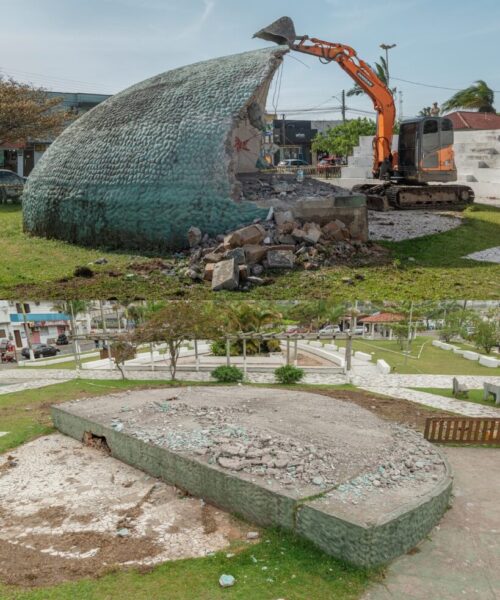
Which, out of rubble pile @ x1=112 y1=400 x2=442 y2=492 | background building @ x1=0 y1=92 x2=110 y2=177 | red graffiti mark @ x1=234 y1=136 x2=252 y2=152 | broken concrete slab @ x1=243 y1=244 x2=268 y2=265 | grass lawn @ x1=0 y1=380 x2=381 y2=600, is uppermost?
background building @ x1=0 y1=92 x2=110 y2=177

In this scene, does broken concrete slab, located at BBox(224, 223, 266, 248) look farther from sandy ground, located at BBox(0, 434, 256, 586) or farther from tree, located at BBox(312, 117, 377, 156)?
tree, located at BBox(312, 117, 377, 156)

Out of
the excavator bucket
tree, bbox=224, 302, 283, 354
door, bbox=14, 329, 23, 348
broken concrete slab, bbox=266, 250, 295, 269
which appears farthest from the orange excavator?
door, bbox=14, 329, 23, 348

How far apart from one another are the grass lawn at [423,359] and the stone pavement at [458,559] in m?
9.34

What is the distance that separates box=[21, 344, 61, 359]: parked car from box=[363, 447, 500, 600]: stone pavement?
45.7ft

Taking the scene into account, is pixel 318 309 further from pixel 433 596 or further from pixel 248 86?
pixel 433 596

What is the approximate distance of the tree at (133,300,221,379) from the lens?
44.7 feet

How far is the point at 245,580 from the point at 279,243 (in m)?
7.85

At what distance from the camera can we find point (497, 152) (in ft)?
91.1

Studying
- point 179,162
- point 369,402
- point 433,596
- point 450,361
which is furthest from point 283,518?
point 450,361

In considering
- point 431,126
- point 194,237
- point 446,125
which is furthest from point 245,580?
point 446,125

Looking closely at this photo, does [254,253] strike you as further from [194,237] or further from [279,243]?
[194,237]

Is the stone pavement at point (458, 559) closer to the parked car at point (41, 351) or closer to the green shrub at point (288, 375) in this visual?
the green shrub at point (288, 375)

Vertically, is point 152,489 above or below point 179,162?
below

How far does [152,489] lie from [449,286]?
6.25 m
